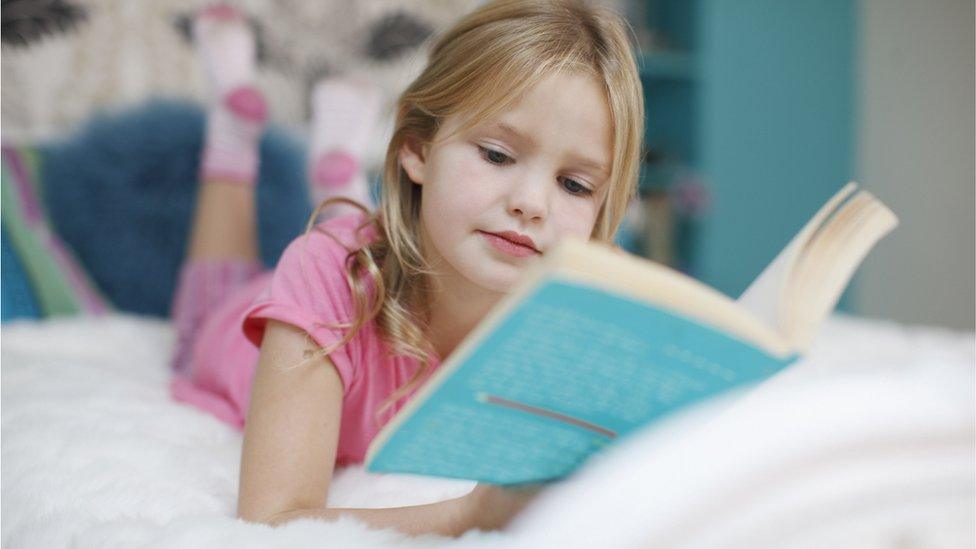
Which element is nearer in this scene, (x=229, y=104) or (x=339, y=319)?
(x=339, y=319)

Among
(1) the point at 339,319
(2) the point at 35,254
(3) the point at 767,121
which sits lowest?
(2) the point at 35,254

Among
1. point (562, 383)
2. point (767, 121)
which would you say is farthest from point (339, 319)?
point (767, 121)

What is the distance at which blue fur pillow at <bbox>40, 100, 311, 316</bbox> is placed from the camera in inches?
62.4

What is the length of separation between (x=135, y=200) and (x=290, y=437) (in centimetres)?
107

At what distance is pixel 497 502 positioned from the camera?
0.56m

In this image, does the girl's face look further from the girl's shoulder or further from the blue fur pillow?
the blue fur pillow

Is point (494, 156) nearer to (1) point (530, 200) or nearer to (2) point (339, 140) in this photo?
(1) point (530, 200)

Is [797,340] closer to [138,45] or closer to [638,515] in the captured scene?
[638,515]

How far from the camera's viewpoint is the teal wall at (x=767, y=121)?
9.13 feet

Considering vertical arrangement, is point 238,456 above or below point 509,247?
below

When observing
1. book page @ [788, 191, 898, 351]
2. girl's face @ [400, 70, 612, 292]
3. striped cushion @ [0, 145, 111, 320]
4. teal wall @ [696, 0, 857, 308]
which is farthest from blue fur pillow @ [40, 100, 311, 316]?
teal wall @ [696, 0, 857, 308]

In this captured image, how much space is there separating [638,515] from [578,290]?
0.11 meters

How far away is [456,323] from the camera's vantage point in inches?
36.6

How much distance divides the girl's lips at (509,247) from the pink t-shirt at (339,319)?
0.53ft
